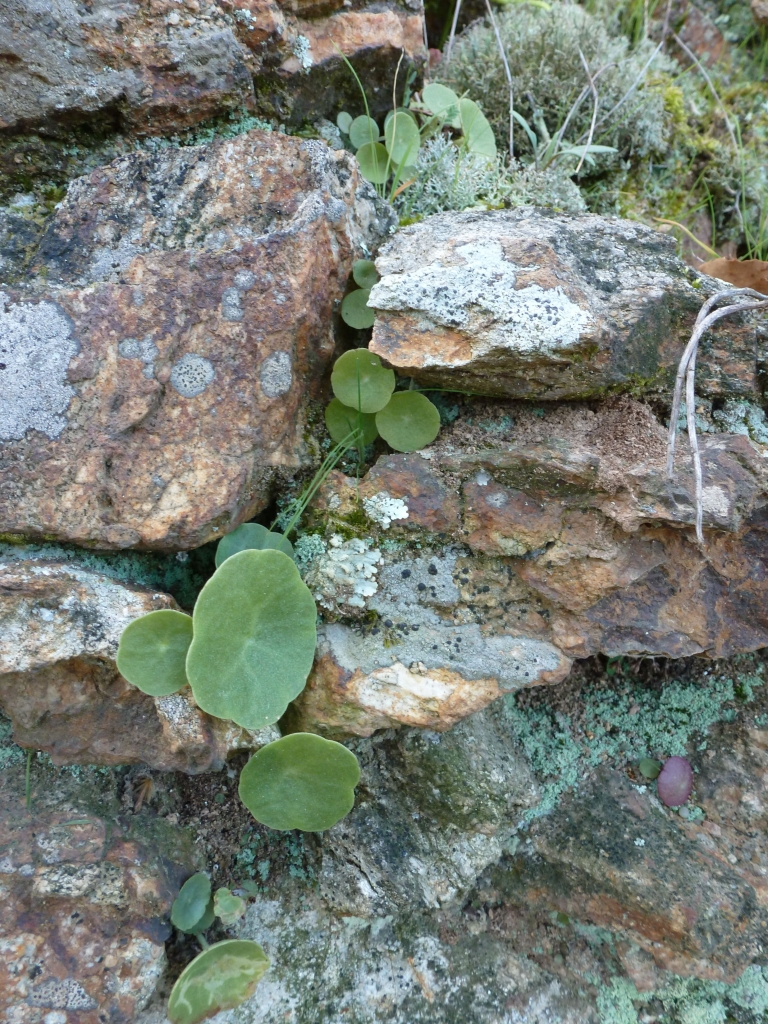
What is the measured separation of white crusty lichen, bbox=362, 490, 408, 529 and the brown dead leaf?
1.12 m

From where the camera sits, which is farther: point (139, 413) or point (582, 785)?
point (582, 785)

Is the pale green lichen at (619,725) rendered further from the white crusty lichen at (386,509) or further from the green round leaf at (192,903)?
the green round leaf at (192,903)

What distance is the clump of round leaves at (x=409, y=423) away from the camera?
1.63 m

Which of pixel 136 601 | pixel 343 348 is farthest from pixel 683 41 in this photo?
pixel 136 601

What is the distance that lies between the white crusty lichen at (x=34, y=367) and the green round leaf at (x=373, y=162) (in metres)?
→ 0.99

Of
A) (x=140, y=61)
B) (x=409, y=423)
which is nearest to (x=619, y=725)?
(x=409, y=423)

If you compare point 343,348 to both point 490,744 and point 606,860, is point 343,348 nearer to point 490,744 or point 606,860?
point 490,744

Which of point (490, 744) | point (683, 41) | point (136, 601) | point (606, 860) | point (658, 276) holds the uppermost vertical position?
point (683, 41)

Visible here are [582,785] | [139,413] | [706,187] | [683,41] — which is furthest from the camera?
[683,41]

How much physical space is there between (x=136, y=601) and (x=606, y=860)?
1253mm

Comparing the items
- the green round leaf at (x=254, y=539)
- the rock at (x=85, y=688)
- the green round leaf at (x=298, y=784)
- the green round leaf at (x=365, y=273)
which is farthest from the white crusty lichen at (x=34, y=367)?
the green round leaf at (x=298, y=784)

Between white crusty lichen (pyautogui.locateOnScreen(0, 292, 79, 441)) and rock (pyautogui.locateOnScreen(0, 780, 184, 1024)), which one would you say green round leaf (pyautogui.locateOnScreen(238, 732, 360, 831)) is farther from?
white crusty lichen (pyautogui.locateOnScreen(0, 292, 79, 441))

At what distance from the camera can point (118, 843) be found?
5.07 feet

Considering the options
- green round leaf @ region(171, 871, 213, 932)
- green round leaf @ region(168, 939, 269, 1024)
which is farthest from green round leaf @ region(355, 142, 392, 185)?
green round leaf @ region(168, 939, 269, 1024)
